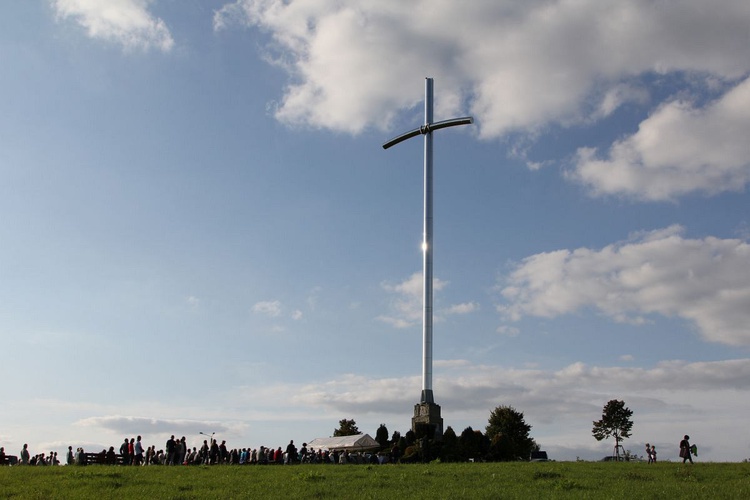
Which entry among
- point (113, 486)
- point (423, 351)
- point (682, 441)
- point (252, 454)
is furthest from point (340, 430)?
point (113, 486)

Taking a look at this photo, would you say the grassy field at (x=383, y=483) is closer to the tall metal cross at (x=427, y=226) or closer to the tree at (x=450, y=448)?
the tree at (x=450, y=448)

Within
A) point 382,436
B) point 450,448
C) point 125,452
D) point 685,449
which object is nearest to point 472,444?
point 450,448

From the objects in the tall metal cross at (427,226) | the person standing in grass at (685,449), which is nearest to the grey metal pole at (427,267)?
the tall metal cross at (427,226)

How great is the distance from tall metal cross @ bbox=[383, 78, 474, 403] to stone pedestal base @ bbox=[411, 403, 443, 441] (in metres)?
0.78

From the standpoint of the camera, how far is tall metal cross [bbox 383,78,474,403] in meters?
68.8

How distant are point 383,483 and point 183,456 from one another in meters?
21.5

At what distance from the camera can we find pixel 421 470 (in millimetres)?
33844

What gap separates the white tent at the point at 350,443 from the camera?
6681 centimetres

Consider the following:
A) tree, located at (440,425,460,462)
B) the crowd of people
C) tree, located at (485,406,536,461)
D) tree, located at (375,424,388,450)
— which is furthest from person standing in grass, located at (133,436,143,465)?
tree, located at (485,406,536,461)

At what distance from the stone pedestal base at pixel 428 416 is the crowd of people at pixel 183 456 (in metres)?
8.56

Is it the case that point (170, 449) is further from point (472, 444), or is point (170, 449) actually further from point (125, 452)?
point (472, 444)

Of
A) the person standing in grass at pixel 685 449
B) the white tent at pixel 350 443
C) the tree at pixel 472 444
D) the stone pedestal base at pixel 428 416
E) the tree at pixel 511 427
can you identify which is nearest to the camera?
the person standing in grass at pixel 685 449

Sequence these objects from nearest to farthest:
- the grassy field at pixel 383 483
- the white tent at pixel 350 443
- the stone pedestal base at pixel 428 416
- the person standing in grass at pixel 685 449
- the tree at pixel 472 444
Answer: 1. the grassy field at pixel 383 483
2. the person standing in grass at pixel 685 449
3. the tree at pixel 472 444
4. the stone pedestal base at pixel 428 416
5. the white tent at pixel 350 443

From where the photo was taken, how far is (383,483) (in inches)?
1121
